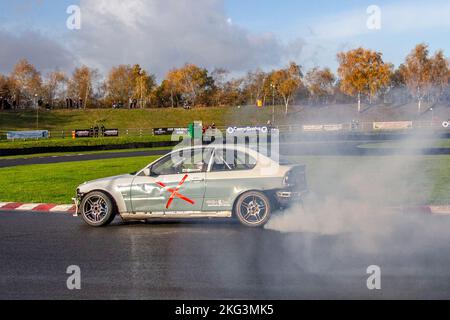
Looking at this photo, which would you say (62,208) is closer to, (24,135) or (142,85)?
(24,135)

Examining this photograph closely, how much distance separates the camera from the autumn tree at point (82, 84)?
4321 inches

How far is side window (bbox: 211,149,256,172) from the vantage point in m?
9.56

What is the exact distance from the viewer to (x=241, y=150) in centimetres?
973

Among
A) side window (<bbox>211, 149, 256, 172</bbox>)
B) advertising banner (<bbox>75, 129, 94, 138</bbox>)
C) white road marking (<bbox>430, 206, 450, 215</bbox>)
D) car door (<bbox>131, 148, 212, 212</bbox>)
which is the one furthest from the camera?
advertising banner (<bbox>75, 129, 94, 138</bbox>)

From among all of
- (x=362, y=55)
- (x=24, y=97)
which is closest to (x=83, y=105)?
(x=24, y=97)

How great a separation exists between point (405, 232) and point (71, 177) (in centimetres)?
1302

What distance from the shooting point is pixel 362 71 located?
10734 millimetres

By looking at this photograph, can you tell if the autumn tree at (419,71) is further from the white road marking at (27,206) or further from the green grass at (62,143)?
the green grass at (62,143)

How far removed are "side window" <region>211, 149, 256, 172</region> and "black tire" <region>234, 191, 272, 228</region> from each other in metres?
0.54

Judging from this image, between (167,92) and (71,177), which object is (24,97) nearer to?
(167,92)

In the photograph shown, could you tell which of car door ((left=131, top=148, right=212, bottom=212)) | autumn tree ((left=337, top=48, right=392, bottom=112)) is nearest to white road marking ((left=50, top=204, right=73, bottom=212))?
car door ((left=131, top=148, right=212, bottom=212))

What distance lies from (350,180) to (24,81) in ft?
345

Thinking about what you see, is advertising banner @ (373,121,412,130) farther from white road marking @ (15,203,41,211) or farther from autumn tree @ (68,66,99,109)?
autumn tree @ (68,66,99,109)

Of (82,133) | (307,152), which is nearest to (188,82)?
(82,133)
